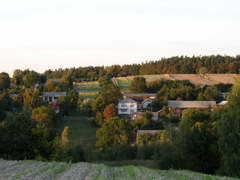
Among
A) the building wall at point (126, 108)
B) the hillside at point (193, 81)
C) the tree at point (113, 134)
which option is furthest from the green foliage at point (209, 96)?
the tree at point (113, 134)

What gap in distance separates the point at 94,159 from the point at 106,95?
136 feet

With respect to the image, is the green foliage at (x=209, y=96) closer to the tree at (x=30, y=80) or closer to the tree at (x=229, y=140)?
the tree at (x=30, y=80)

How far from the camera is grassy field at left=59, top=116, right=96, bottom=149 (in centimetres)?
5891

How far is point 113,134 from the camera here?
5847cm

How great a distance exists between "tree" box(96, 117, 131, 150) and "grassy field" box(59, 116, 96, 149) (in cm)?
183

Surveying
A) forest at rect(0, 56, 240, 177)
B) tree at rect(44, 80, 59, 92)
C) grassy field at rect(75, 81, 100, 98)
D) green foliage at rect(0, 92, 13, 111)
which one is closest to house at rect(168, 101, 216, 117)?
forest at rect(0, 56, 240, 177)

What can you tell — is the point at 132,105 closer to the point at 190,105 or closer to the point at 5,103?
the point at 190,105

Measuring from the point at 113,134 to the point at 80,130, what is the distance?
932 cm

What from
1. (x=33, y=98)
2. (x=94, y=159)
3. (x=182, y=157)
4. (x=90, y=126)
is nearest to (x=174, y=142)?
(x=182, y=157)

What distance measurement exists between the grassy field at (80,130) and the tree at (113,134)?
183 cm

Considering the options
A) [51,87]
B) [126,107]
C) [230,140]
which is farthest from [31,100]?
[230,140]

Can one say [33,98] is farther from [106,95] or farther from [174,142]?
[174,142]

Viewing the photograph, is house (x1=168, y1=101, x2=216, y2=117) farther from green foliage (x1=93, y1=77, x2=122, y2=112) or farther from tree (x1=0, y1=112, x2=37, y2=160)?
tree (x1=0, y1=112, x2=37, y2=160)

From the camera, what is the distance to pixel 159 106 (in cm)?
8644
